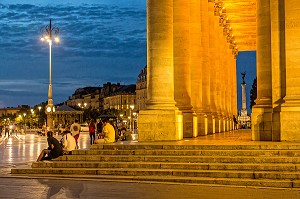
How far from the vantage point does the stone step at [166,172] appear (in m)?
20.1

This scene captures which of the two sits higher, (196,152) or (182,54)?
(182,54)

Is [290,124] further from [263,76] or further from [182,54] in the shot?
[182,54]

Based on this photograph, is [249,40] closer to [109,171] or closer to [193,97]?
[193,97]

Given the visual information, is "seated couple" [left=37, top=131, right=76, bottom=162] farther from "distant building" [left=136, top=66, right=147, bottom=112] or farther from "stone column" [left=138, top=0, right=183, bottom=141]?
"distant building" [left=136, top=66, right=147, bottom=112]

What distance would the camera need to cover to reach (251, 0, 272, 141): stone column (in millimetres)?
29672

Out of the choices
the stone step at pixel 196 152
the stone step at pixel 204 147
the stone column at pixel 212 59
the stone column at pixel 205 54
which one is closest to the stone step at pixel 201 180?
the stone step at pixel 196 152

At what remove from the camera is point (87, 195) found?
1722cm

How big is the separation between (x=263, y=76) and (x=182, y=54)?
6272 millimetres

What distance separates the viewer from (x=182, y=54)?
35438 millimetres

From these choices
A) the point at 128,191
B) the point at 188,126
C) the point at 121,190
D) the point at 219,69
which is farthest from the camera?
the point at 219,69

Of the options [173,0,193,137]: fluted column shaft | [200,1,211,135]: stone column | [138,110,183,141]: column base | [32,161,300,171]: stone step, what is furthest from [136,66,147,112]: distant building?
[32,161,300,171]: stone step

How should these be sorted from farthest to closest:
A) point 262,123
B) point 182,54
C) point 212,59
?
point 212,59
point 182,54
point 262,123

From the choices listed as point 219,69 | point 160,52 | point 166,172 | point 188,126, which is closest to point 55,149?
point 166,172

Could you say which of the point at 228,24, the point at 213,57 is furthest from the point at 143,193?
the point at 228,24
